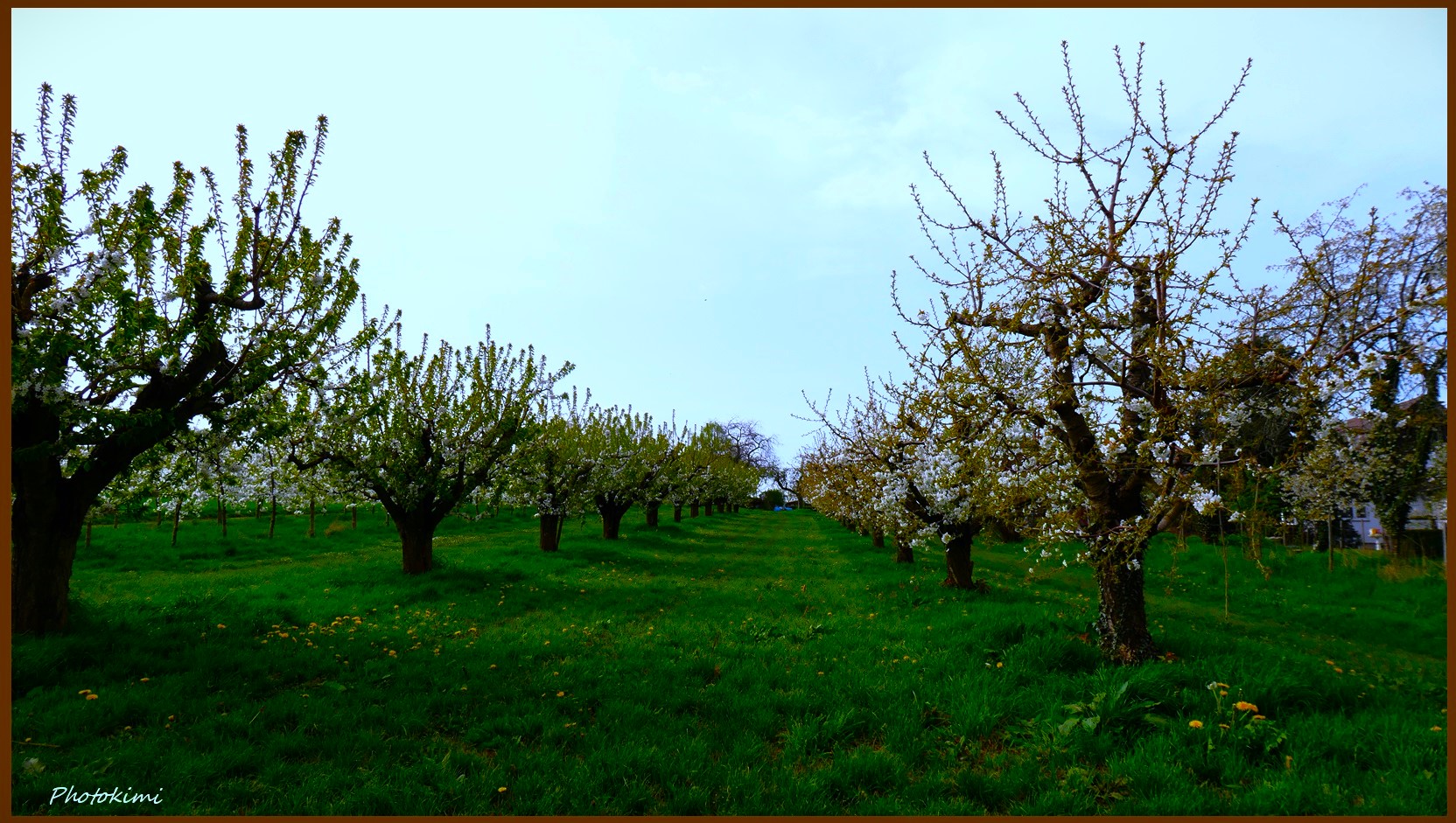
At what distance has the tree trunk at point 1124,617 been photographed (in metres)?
8.07

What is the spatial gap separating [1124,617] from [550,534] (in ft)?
58.9

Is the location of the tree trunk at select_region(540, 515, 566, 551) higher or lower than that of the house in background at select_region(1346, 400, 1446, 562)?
lower

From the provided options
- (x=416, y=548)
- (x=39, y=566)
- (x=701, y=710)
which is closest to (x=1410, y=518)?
(x=701, y=710)

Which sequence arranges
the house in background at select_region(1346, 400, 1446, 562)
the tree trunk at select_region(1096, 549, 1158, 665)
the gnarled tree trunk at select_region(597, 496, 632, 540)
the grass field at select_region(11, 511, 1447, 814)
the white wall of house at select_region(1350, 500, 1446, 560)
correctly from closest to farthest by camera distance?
the grass field at select_region(11, 511, 1447, 814) < the tree trunk at select_region(1096, 549, 1158, 665) < the house in background at select_region(1346, 400, 1446, 562) < the white wall of house at select_region(1350, 500, 1446, 560) < the gnarled tree trunk at select_region(597, 496, 632, 540)

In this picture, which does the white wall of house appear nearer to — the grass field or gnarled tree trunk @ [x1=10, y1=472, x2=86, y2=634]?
the grass field

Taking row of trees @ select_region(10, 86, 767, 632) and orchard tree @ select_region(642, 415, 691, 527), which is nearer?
row of trees @ select_region(10, 86, 767, 632)

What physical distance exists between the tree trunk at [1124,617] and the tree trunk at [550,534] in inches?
689

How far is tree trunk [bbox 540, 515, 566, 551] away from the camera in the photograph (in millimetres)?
22000

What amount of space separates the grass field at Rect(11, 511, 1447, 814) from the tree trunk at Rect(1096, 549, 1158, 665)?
31 centimetres

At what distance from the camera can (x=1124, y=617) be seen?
26.8 feet

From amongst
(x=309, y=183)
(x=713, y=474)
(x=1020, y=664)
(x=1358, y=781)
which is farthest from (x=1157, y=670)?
(x=713, y=474)

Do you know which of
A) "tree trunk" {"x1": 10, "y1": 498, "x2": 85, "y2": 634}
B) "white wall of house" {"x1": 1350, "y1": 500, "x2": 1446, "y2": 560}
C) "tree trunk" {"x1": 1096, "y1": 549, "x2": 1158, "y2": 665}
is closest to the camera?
"tree trunk" {"x1": 1096, "y1": 549, "x2": 1158, "y2": 665}

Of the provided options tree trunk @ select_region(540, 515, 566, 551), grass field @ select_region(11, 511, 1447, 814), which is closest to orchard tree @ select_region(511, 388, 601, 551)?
tree trunk @ select_region(540, 515, 566, 551)

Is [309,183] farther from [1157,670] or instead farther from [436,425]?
[1157,670]
